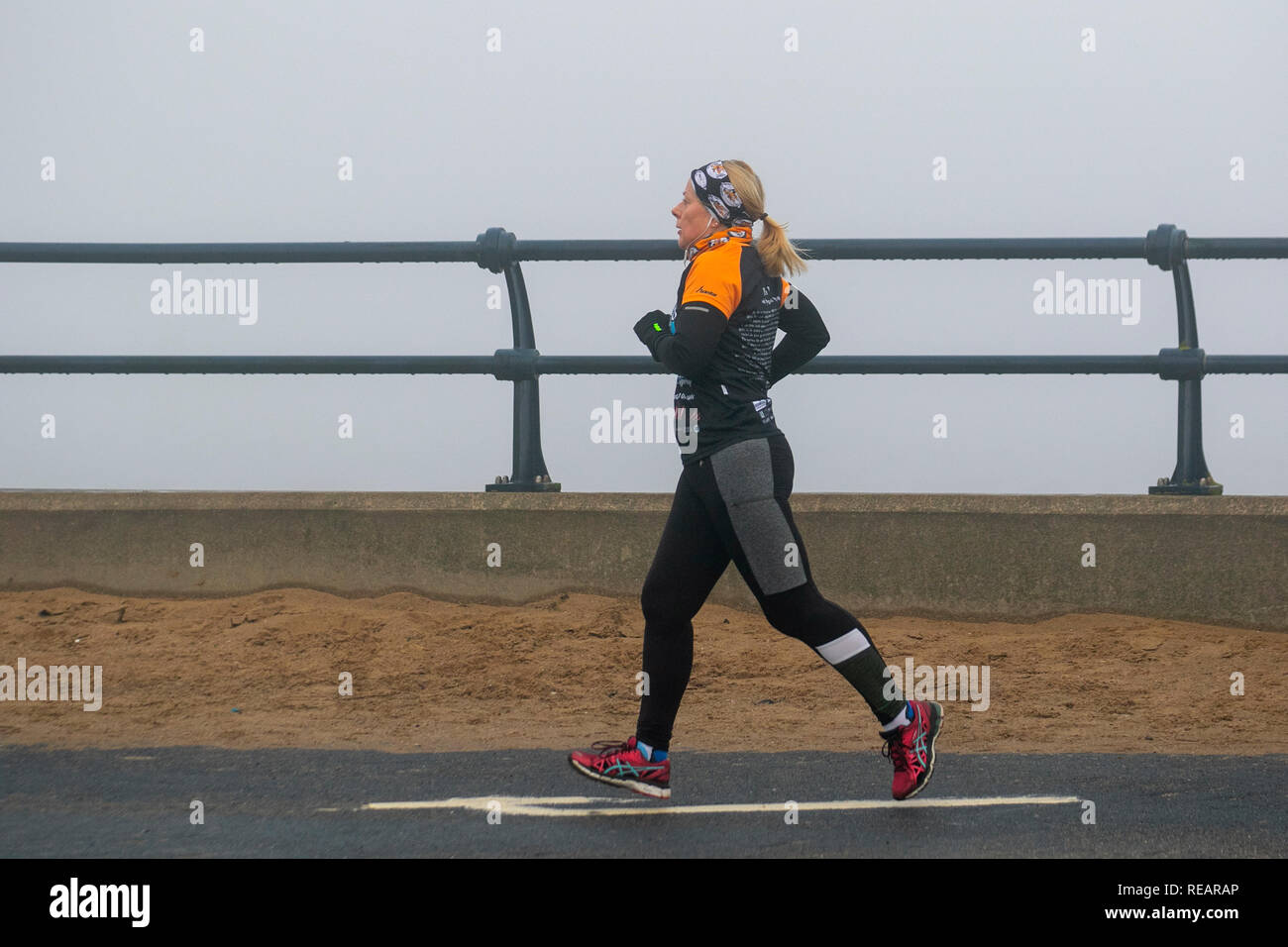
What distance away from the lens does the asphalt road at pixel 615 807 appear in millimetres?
3988

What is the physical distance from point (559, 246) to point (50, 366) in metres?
2.78

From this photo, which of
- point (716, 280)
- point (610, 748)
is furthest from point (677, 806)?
point (716, 280)

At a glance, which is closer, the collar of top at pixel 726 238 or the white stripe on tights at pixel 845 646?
the white stripe on tights at pixel 845 646

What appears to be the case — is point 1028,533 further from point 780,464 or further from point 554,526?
point 780,464

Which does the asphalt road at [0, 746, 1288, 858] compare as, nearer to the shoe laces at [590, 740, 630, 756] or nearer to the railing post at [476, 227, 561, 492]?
the shoe laces at [590, 740, 630, 756]

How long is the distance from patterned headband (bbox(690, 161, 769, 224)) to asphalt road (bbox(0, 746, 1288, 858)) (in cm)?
179

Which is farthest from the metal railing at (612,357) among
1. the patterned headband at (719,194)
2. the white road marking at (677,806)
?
the white road marking at (677,806)

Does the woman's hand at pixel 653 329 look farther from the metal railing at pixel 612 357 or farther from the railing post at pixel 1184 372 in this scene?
the railing post at pixel 1184 372

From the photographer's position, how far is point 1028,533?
7.46m

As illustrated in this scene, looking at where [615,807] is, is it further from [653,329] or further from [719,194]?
[719,194]

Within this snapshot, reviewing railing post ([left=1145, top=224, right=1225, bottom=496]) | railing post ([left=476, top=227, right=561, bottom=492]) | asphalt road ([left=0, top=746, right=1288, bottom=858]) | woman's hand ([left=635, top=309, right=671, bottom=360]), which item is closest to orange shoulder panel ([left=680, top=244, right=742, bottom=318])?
woman's hand ([left=635, top=309, right=671, bottom=360])

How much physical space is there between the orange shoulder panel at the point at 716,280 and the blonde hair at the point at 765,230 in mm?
119

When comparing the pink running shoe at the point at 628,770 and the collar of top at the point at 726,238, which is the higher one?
the collar of top at the point at 726,238
